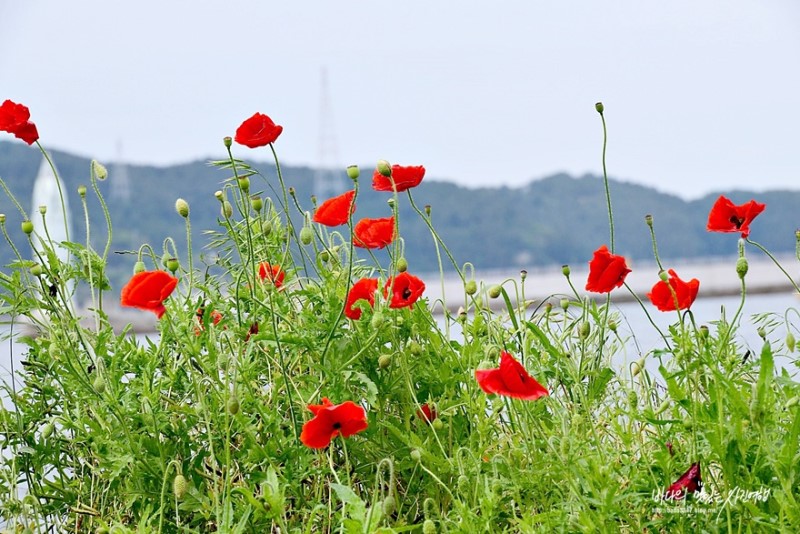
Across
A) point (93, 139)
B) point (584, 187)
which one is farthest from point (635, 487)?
point (93, 139)

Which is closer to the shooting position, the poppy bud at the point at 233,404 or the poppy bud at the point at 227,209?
the poppy bud at the point at 233,404

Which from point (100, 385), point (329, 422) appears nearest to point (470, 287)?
point (329, 422)

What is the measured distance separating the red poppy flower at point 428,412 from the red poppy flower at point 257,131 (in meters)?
0.41

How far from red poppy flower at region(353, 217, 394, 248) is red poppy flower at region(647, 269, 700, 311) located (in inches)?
14.7

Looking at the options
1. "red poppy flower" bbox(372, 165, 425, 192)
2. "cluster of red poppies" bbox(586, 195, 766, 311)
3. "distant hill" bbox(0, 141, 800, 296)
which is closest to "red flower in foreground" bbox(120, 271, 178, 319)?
"red poppy flower" bbox(372, 165, 425, 192)

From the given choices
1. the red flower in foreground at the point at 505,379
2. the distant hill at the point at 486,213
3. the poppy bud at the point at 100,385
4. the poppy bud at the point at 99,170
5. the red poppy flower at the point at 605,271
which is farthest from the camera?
the distant hill at the point at 486,213

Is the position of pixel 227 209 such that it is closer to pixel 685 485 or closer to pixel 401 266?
pixel 401 266

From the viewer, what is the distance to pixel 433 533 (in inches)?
38.6

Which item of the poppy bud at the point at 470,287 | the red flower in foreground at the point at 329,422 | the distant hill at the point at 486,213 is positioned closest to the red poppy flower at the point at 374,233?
the poppy bud at the point at 470,287

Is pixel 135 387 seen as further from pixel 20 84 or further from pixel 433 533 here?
pixel 20 84

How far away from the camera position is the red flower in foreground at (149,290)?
3.94 ft

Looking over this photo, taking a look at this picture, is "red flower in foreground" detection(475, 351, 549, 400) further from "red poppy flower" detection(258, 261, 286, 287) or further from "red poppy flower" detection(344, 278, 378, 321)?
"red poppy flower" detection(258, 261, 286, 287)

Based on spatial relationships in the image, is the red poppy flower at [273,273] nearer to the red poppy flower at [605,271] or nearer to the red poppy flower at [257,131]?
the red poppy flower at [257,131]

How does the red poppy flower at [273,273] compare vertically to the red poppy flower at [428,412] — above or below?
above
